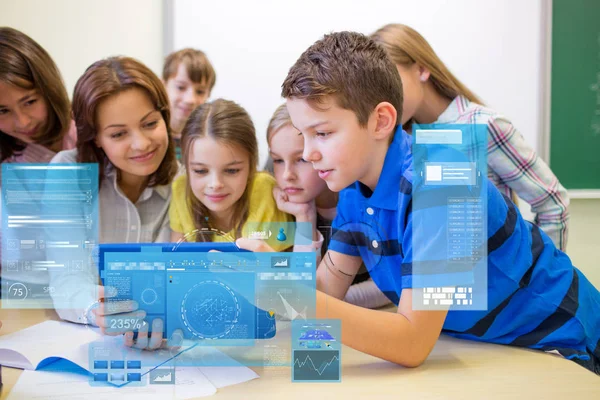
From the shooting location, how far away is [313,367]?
0.75m

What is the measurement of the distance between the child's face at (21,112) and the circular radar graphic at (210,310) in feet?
1.92

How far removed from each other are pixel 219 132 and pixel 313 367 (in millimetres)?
489

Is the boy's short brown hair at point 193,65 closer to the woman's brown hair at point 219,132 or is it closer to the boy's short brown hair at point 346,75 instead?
the woman's brown hair at point 219,132

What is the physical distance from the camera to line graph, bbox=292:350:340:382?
29.4 inches

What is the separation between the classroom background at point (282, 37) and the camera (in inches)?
47.8

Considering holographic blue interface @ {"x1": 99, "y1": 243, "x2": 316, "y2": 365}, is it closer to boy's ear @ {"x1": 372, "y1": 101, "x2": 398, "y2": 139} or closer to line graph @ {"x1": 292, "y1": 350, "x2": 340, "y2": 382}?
line graph @ {"x1": 292, "y1": 350, "x2": 340, "y2": 382}

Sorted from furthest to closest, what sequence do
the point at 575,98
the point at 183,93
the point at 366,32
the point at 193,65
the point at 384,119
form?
1. the point at 193,65
2. the point at 183,93
3. the point at 366,32
4. the point at 575,98
5. the point at 384,119

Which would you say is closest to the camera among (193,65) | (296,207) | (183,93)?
(296,207)

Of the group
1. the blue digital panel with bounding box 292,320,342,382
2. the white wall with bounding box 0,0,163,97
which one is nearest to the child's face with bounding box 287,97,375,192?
the blue digital panel with bounding box 292,320,342,382

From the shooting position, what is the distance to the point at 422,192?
0.79 m

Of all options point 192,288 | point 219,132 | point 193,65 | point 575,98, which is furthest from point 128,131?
point 575,98

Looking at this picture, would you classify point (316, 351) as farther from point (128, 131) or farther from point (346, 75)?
point (128, 131)

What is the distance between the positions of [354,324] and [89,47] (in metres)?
1.15

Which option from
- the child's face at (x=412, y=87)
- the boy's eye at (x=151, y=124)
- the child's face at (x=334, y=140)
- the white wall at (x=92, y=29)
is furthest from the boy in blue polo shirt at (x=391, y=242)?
the white wall at (x=92, y=29)
